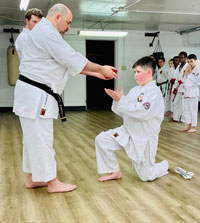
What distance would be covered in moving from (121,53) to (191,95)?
458 centimetres

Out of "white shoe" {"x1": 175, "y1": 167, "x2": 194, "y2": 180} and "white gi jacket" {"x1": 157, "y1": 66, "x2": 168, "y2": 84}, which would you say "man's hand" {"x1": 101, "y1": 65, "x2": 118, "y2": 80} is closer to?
"white shoe" {"x1": 175, "y1": 167, "x2": 194, "y2": 180}

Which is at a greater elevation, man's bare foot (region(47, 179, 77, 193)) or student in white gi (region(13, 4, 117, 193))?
student in white gi (region(13, 4, 117, 193))

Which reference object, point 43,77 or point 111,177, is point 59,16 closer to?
point 43,77

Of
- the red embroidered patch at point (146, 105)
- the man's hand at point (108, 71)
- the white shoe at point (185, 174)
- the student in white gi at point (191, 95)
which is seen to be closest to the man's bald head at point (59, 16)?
the man's hand at point (108, 71)

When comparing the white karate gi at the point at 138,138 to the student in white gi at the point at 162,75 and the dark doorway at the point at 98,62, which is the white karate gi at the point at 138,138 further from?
the dark doorway at the point at 98,62

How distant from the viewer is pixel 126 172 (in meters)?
3.05

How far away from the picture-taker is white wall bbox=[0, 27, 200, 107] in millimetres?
8914

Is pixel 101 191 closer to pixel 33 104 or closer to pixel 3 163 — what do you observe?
pixel 33 104

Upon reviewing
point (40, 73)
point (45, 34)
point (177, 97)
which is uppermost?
point (45, 34)

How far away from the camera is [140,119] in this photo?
2.56 m

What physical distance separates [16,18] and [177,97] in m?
4.65

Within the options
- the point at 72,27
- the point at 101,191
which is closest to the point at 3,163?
the point at 101,191

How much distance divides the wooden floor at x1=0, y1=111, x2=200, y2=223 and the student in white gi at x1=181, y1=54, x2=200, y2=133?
63.8 inches

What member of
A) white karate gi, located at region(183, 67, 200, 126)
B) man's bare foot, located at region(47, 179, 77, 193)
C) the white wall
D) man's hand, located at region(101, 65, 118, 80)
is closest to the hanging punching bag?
the white wall
